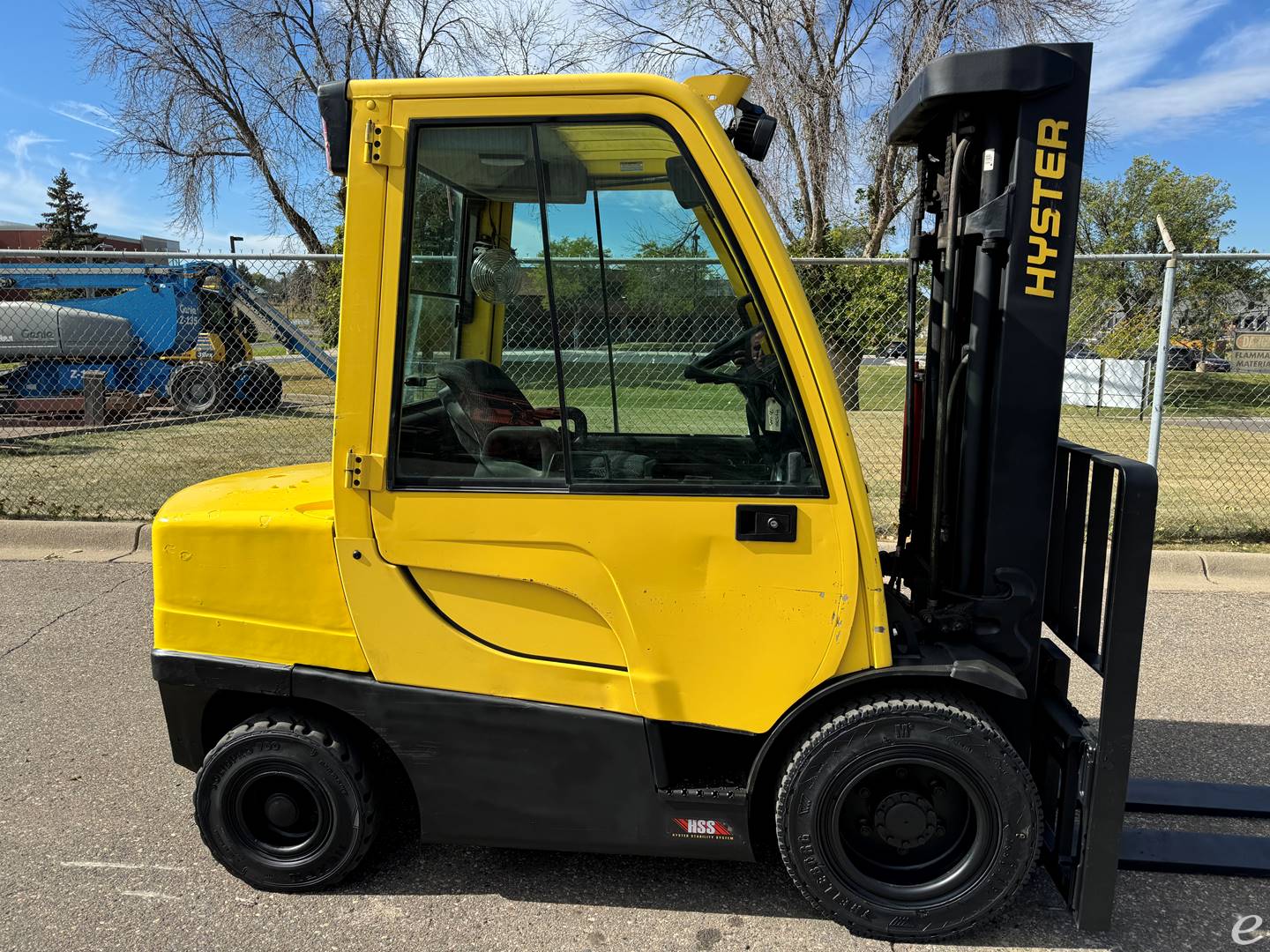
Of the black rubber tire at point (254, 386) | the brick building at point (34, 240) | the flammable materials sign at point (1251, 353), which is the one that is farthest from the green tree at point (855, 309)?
the brick building at point (34, 240)

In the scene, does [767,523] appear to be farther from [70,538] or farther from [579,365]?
[70,538]

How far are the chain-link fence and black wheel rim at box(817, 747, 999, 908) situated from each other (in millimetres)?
1065

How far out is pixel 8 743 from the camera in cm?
369

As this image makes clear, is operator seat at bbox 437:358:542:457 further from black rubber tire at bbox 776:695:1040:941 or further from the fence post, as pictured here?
the fence post

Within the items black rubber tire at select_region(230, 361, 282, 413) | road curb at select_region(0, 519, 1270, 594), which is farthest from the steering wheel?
black rubber tire at select_region(230, 361, 282, 413)

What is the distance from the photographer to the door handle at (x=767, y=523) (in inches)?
90.4

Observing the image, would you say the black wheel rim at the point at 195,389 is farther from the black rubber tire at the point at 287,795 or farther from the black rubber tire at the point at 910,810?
the black rubber tire at the point at 910,810

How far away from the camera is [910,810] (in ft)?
8.00

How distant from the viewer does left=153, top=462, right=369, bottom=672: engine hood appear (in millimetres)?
2525

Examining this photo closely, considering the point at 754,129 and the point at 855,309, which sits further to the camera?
the point at 855,309

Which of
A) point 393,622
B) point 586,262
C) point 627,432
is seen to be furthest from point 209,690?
point 586,262

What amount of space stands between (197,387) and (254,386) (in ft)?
3.02

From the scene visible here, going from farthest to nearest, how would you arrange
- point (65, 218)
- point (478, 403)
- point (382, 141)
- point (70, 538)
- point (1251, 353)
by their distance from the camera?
point (65, 218) → point (1251, 353) → point (70, 538) → point (478, 403) → point (382, 141)

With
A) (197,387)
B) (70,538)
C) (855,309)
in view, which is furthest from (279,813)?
(197,387)
